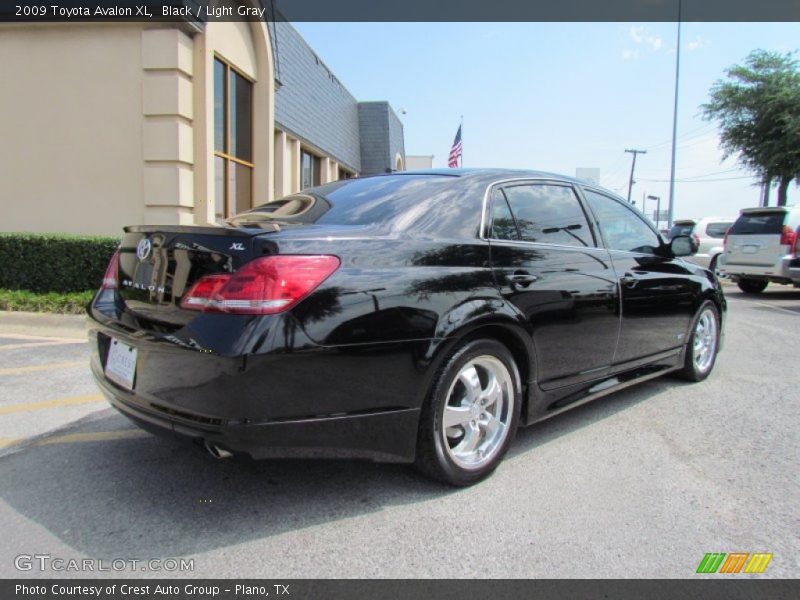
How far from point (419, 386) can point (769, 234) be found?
12.1m

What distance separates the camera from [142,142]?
27.5ft

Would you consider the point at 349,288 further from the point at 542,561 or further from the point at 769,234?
the point at 769,234

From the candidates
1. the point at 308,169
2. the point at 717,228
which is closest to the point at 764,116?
the point at 717,228

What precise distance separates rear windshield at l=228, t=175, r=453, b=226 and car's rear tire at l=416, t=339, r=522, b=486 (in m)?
0.78

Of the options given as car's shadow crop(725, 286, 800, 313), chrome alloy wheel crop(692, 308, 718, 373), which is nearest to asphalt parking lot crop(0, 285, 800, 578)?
chrome alloy wheel crop(692, 308, 718, 373)

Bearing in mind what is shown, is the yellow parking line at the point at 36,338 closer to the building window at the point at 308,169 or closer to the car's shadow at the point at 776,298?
the building window at the point at 308,169

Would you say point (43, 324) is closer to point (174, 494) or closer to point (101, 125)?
point (101, 125)

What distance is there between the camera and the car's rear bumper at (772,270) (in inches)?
449

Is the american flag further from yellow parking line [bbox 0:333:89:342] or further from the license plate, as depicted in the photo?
the license plate

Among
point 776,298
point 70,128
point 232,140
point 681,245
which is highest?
point 232,140

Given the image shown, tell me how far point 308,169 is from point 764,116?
55.6 feet

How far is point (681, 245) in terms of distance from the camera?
464 cm

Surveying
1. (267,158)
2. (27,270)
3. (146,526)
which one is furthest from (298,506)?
(267,158)

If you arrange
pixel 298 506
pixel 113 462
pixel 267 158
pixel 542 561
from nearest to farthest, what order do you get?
1. pixel 542 561
2. pixel 298 506
3. pixel 113 462
4. pixel 267 158
